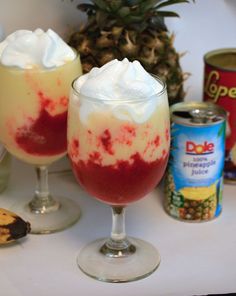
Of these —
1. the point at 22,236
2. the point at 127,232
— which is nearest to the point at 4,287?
the point at 22,236

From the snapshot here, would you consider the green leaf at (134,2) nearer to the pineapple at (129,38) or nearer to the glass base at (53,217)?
the pineapple at (129,38)

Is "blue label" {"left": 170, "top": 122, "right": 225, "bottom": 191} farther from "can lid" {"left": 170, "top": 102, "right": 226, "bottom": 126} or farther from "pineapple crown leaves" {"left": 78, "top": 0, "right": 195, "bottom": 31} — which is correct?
"pineapple crown leaves" {"left": 78, "top": 0, "right": 195, "bottom": 31}

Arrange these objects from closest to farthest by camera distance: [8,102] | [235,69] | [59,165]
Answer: [8,102] < [235,69] < [59,165]

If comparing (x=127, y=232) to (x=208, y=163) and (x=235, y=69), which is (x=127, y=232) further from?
(x=235, y=69)

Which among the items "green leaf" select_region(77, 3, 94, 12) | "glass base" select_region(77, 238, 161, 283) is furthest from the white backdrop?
"glass base" select_region(77, 238, 161, 283)

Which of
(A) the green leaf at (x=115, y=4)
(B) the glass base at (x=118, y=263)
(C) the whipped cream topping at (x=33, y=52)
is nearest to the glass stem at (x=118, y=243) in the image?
(B) the glass base at (x=118, y=263)

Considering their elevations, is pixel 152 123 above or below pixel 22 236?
above

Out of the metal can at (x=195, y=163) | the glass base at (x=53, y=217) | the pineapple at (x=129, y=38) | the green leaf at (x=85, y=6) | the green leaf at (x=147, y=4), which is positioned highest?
the green leaf at (x=147, y=4)
